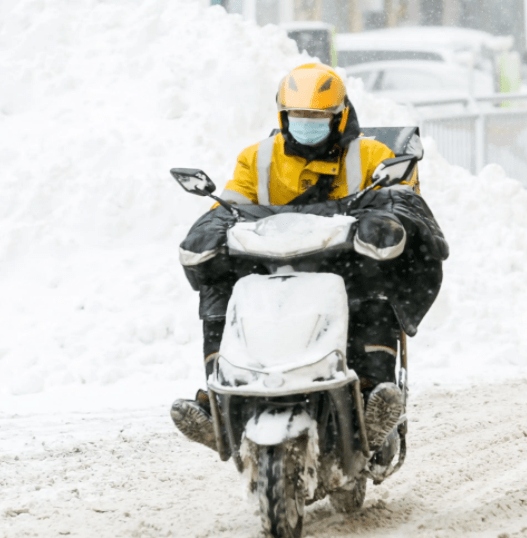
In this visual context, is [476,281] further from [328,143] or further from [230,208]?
[230,208]

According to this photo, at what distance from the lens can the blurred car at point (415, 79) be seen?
66.0ft

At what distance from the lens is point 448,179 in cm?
1146

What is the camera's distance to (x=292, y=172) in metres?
4.57

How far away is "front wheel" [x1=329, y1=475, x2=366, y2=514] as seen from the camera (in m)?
4.38

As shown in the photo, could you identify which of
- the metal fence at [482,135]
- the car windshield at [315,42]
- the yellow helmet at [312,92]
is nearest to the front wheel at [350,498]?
the yellow helmet at [312,92]

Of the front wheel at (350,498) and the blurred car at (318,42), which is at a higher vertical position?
the front wheel at (350,498)

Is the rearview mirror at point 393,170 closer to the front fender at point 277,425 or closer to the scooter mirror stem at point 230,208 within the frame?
the scooter mirror stem at point 230,208

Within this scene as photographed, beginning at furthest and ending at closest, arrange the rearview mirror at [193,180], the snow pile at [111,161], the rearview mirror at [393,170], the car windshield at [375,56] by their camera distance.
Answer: the car windshield at [375,56] < the snow pile at [111,161] < the rearview mirror at [193,180] < the rearview mirror at [393,170]

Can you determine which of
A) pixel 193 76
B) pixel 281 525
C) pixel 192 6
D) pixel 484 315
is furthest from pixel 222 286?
pixel 192 6

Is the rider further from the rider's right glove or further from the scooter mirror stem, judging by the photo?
the scooter mirror stem

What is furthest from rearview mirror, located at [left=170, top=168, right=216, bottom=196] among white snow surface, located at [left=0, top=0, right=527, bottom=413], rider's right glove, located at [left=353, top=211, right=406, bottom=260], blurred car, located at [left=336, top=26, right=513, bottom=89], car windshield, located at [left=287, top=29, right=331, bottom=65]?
blurred car, located at [left=336, top=26, right=513, bottom=89]

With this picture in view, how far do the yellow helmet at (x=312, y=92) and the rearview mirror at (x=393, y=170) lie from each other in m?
0.51

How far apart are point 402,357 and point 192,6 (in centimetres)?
867

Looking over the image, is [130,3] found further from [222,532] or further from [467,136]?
[222,532]
